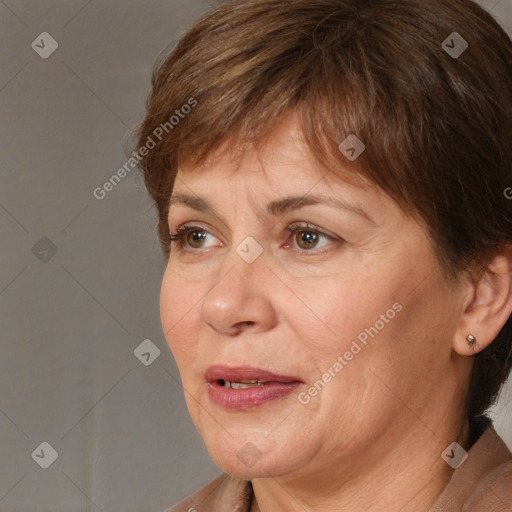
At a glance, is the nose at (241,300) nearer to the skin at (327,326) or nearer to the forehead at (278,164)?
the skin at (327,326)

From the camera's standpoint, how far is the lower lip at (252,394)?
1.44 metres

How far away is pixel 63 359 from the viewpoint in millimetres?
2740

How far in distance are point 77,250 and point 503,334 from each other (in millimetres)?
1356

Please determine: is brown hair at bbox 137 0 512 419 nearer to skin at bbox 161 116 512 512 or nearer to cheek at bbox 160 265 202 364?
skin at bbox 161 116 512 512

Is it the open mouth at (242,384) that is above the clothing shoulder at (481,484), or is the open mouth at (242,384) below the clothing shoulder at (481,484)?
above

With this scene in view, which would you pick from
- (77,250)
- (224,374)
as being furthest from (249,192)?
(77,250)

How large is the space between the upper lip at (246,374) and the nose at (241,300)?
5 centimetres

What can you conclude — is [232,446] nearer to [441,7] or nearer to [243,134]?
[243,134]

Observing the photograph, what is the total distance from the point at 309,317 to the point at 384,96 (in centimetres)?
30

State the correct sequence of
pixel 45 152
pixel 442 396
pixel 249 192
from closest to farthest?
pixel 249 192, pixel 442 396, pixel 45 152

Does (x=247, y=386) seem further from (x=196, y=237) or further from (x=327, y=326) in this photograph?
(x=196, y=237)

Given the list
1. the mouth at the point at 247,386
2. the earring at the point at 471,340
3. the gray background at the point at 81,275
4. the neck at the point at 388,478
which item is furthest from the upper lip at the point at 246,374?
the gray background at the point at 81,275

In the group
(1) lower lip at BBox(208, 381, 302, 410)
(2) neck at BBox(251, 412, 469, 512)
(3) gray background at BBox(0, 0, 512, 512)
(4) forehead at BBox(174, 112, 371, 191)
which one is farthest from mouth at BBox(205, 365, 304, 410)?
(3) gray background at BBox(0, 0, 512, 512)

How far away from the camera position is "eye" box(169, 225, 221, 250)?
1.57 m
